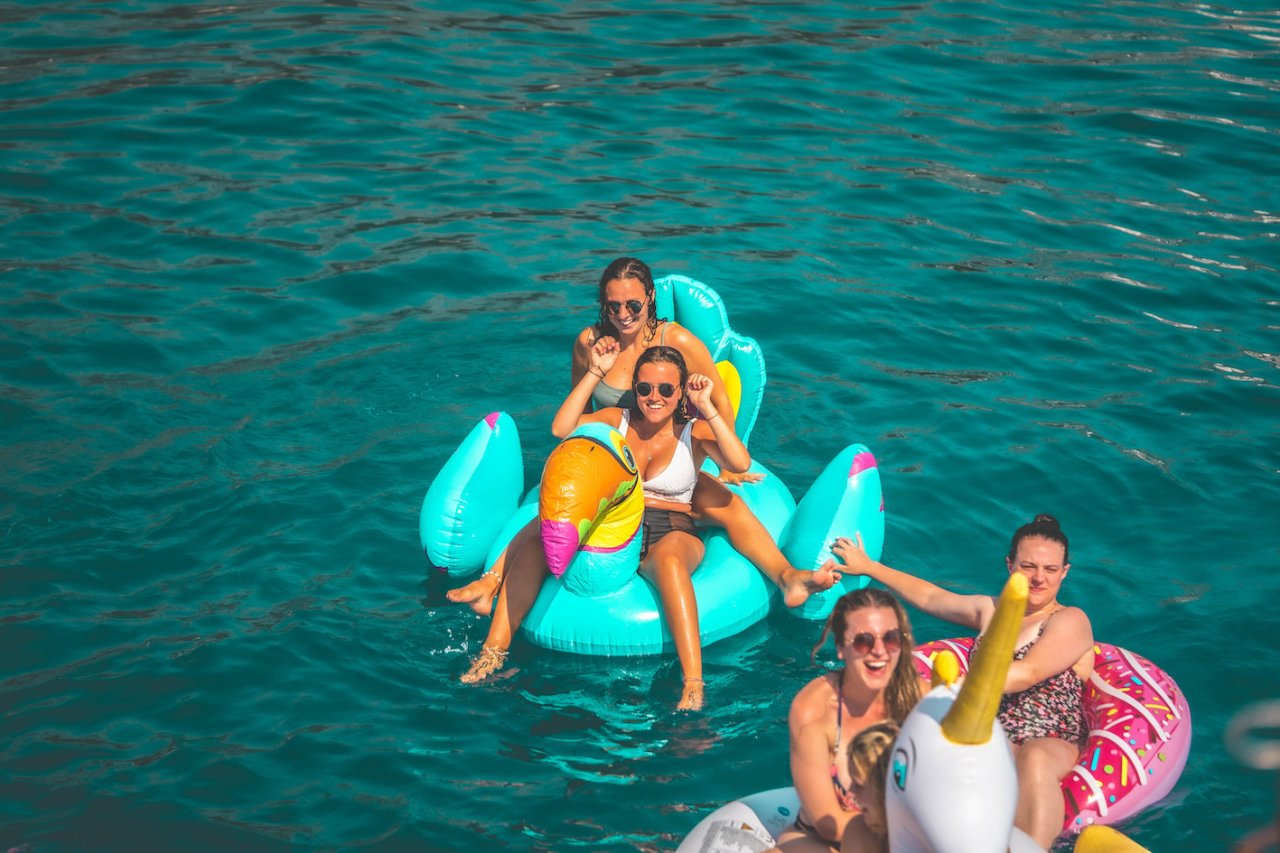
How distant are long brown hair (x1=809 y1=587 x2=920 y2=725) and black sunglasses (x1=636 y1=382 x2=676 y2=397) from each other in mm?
1854

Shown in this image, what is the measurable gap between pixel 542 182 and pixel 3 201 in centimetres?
428

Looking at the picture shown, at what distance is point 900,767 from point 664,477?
8.91 ft

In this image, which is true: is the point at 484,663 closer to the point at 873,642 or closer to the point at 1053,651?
the point at 873,642

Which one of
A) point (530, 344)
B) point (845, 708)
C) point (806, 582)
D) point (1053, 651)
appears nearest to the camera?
point (845, 708)

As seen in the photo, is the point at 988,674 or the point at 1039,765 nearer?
the point at 988,674

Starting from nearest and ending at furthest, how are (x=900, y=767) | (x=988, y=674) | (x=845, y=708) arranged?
1. (x=988, y=674)
2. (x=900, y=767)
3. (x=845, y=708)

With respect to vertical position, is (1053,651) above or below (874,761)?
below

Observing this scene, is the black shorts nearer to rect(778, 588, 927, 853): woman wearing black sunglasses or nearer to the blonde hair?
rect(778, 588, 927, 853): woman wearing black sunglasses

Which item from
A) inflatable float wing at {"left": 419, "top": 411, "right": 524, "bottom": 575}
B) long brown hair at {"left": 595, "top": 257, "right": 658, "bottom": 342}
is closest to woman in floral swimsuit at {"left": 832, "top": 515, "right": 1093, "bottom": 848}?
long brown hair at {"left": 595, "top": 257, "right": 658, "bottom": 342}

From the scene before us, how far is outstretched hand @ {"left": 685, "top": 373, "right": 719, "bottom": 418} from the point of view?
613 centimetres

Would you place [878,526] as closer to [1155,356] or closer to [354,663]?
[354,663]

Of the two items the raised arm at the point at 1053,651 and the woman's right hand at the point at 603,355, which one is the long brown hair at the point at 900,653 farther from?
the woman's right hand at the point at 603,355

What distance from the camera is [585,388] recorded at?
21.2ft

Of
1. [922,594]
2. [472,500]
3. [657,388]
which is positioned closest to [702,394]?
[657,388]
